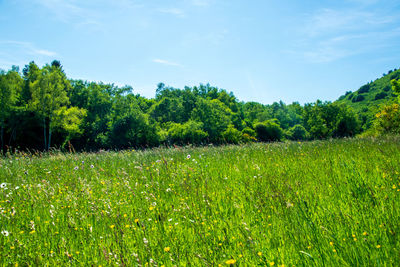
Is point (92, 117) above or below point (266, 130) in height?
above

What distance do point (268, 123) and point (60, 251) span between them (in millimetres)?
70841

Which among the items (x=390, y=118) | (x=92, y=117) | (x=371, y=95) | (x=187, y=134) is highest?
(x=371, y=95)

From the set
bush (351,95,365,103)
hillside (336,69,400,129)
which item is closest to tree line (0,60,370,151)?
hillside (336,69,400,129)

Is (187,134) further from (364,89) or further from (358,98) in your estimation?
(364,89)

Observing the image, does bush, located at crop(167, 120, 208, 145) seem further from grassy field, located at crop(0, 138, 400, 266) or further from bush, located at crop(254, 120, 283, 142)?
grassy field, located at crop(0, 138, 400, 266)

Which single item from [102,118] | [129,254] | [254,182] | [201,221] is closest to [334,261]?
[201,221]

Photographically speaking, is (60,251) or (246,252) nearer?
(246,252)

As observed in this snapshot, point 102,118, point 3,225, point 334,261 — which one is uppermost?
point 102,118

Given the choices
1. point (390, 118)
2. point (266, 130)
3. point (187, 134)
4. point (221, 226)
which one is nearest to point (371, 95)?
point (266, 130)

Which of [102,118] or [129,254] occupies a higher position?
[102,118]

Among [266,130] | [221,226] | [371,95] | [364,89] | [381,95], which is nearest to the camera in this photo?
[221,226]

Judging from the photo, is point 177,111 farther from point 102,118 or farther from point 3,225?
point 3,225

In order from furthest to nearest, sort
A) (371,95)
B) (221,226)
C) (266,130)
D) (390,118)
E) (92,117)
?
1. (371,95)
2. (266,130)
3. (92,117)
4. (390,118)
5. (221,226)

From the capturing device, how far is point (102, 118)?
44.6 metres
